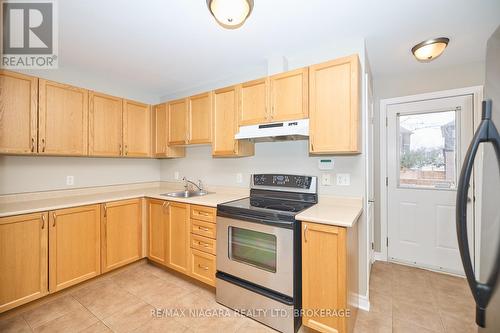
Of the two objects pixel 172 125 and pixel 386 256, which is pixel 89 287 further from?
pixel 386 256

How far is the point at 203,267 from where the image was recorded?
2340 mm

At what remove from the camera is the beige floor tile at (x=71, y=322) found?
5.93 feet

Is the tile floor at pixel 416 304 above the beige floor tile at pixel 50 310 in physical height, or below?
Result: above

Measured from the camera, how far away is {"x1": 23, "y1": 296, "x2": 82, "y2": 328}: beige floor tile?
1.91 metres

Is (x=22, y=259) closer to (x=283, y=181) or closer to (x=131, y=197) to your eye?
(x=131, y=197)

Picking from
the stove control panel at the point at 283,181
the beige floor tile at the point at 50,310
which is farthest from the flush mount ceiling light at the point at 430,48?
the beige floor tile at the point at 50,310

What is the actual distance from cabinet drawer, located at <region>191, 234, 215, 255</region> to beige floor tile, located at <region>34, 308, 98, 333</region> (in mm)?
1010

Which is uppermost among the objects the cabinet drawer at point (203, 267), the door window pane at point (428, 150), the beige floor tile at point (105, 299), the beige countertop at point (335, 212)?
the door window pane at point (428, 150)

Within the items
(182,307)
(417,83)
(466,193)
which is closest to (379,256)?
(417,83)

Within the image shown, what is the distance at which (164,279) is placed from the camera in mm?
2600

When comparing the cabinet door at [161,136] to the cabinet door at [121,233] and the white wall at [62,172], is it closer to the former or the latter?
the white wall at [62,172]

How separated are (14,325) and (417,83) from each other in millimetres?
4803

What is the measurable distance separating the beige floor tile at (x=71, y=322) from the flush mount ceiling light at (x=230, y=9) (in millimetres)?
2618

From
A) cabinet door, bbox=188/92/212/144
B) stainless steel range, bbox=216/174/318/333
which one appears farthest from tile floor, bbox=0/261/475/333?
cabinet door, bbox=188/92/212/144
